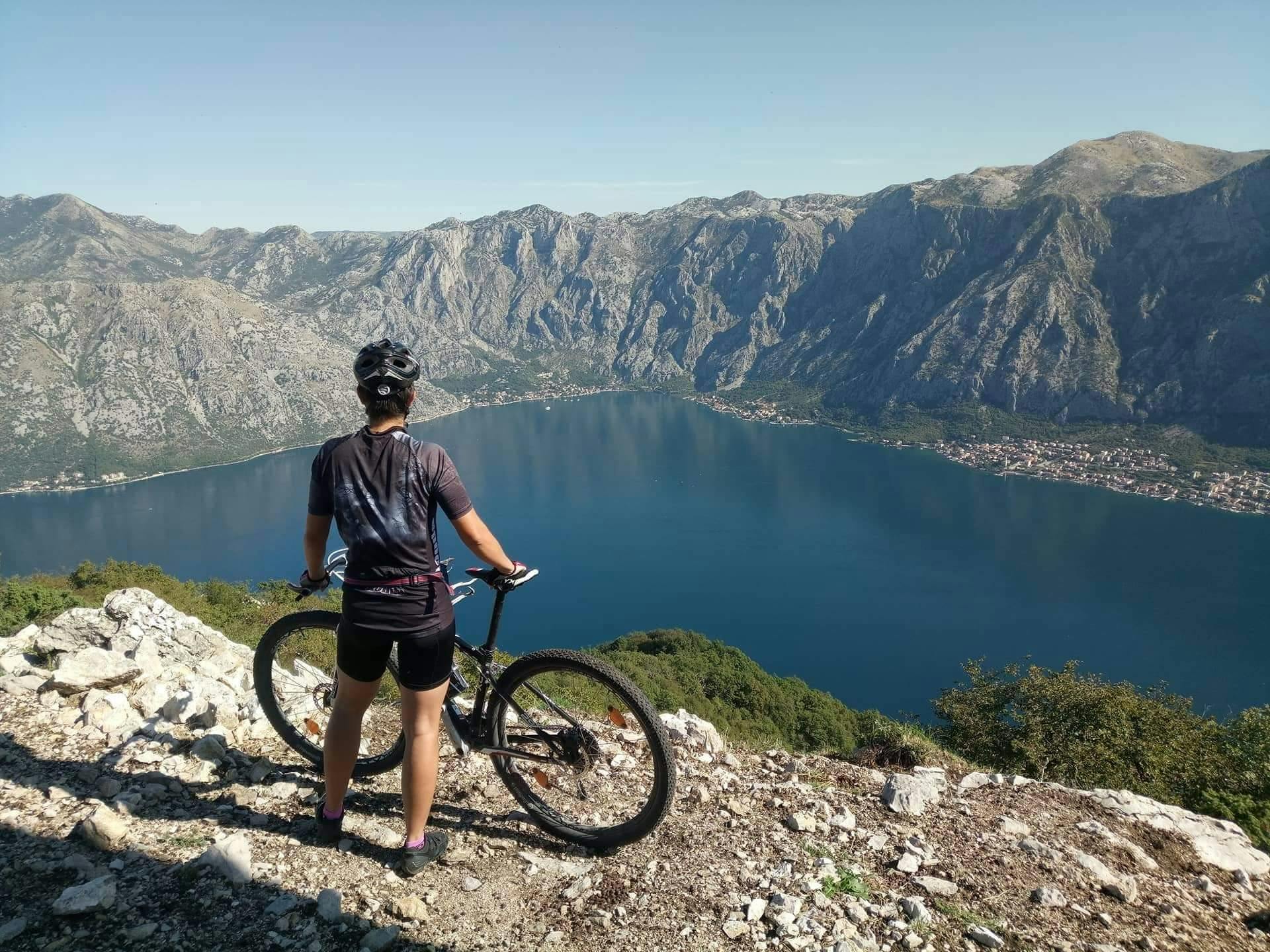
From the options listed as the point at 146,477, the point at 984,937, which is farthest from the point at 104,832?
the point at 146,477

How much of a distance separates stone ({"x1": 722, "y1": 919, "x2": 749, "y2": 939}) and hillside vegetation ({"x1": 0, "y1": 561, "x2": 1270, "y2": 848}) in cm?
307

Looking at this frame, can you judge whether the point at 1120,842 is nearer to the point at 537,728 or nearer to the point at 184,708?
the point at 537,728

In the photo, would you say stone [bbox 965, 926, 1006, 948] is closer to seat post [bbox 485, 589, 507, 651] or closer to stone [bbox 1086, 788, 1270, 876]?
stone [bbox 1086, 788, 1270, 876]

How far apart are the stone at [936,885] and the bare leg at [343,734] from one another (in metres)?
3.28

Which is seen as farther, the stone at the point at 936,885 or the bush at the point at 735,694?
the bush at the point at 735,694

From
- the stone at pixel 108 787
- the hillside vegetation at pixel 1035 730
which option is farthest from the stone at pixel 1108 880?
the stone at pixel 108 787

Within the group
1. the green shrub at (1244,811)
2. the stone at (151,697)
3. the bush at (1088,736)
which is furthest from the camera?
the bush at (1088,736)

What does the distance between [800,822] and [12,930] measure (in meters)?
4.17

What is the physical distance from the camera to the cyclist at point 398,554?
3508mm

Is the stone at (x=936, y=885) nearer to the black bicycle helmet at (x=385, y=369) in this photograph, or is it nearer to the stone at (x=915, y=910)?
the stone at (x=915, y=910)

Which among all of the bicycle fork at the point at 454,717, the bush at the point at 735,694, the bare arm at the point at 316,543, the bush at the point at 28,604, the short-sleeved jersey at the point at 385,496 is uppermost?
the short-sleeved jersey at the point at 385,496

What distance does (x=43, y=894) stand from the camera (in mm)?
3451

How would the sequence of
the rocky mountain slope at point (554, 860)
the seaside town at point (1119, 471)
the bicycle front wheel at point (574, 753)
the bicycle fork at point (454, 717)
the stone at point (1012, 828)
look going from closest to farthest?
the rocky mountain slope at point (554, 860) → the bicycle front wheel at point (574, 753) → the bicycle fork at point (454, 717) → the stone at point (1012, 828) → the seaside town at point (1119, 471)

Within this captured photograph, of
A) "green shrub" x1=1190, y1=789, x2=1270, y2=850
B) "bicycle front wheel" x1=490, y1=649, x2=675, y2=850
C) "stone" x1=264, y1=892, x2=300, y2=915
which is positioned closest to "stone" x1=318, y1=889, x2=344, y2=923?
"stone" x1=264, y1=892, x2=300, y2=915
